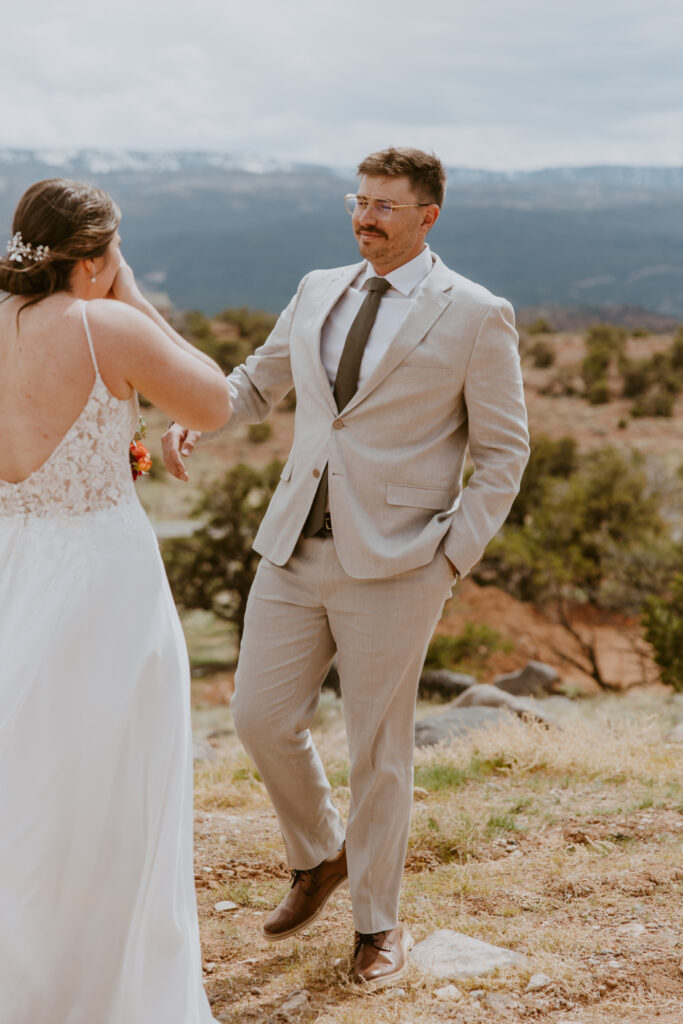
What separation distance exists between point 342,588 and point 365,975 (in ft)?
3.86

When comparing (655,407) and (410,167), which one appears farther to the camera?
(655,407)

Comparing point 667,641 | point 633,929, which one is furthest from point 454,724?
point 667,641

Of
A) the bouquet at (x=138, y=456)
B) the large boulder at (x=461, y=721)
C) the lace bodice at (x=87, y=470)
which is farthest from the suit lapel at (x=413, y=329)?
the large boulder at (x=461, y=721)

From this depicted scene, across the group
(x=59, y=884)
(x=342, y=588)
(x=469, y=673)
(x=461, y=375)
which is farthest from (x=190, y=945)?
(x=469, y=673)

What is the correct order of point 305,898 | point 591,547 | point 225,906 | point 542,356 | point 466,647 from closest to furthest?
point 305,898
point 225,906
point 466,647
point 591,547
point 542,356

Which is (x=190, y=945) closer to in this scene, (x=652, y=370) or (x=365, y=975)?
(x=365, y=975)

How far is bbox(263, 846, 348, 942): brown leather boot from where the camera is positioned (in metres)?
3.60

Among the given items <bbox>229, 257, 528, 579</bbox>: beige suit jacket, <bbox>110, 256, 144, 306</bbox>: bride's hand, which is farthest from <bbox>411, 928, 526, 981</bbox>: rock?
<bbox>110, 256, 144, 306</bbox>: bride's hand

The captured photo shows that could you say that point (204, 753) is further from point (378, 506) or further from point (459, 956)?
point (378, 506)

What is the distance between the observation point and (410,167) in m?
3.40

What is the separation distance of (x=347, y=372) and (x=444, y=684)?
11.0 m

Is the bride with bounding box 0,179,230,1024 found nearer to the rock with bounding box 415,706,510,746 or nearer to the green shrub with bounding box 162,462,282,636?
the rock with bounding box 415,706,510,746

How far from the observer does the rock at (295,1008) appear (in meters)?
3.15

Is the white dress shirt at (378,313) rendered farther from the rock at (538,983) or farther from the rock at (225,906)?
the rock at (225,906)
